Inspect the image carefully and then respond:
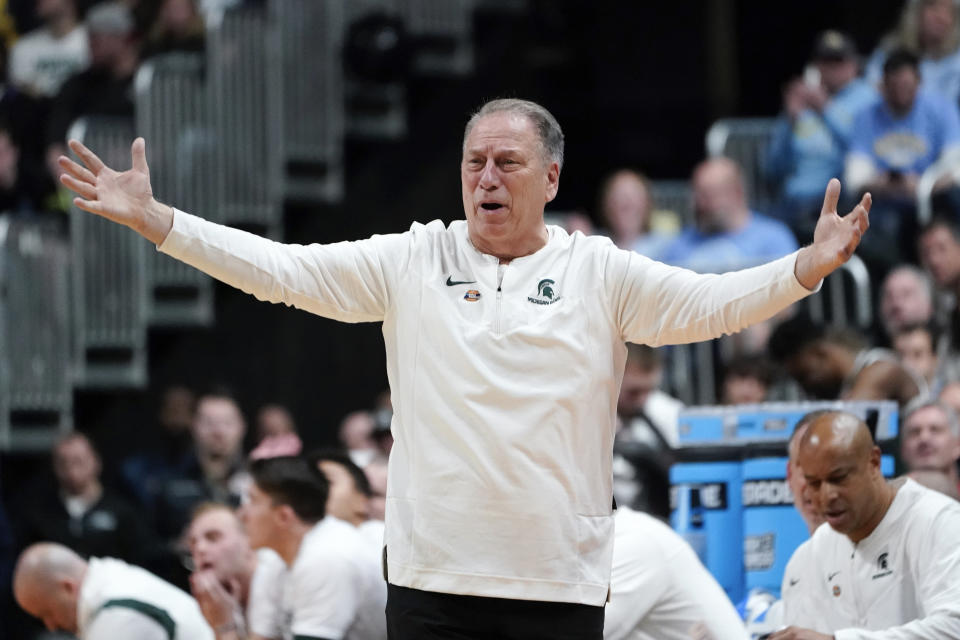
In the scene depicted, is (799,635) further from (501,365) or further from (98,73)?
(98,73)

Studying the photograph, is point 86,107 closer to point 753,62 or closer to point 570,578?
point 753,62

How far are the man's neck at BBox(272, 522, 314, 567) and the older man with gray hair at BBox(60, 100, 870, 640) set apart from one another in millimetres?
2512

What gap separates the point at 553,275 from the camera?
4.15m

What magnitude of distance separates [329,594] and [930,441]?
2.52 metres

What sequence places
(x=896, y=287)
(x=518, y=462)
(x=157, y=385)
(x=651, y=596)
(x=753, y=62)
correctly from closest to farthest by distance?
1. (x=518, y=462)
2. (x=651, y=596)
3. (x=896, y=287)
4. (x=157, y=385)
5. (x=753, y=62)

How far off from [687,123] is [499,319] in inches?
451

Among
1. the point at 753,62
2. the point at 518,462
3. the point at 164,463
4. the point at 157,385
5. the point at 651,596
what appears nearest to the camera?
the point at 518,462

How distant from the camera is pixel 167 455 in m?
11.1

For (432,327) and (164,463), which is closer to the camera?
(432,327)

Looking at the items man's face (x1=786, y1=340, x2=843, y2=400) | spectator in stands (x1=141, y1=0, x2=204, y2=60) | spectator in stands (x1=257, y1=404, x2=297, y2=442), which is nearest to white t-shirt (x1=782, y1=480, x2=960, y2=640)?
man's face (x1=786, y1=340, x2=843, y2=400)

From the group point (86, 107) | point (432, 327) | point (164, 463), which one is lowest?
point (164, 463)

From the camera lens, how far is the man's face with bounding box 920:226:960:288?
30.4ft

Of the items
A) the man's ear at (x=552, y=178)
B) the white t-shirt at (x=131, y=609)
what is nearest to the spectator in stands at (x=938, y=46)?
the white t-shirt at (x=131, y=609)

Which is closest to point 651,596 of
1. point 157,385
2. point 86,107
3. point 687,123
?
point 157,385
